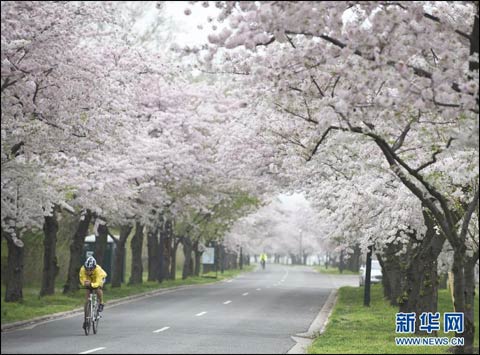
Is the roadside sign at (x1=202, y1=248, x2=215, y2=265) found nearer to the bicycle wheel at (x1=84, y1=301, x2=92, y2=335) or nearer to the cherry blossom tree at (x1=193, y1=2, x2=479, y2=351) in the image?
the bicycle wheel at (x1=84, y1=301, x2=92, y2=335)

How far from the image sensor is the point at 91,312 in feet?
61.8

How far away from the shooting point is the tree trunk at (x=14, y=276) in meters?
26.8

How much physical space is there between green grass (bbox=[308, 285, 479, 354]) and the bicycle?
17.2 ft

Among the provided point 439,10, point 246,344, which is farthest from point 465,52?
point 246,344

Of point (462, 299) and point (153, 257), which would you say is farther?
point (153, 257)

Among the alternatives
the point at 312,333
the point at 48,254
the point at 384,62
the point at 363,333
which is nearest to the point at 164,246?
the point at 48,254

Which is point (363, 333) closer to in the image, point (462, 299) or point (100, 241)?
point (462, 299)

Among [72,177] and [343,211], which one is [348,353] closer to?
[343,211]

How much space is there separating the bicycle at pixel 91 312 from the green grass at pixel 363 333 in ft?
17.2

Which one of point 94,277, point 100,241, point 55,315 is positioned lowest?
point 55,315

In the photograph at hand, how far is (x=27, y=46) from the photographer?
15.9 m

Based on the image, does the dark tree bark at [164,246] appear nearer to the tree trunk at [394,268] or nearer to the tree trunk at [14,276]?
the tree trunk at [394,268]

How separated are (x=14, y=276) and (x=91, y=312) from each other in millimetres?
9225

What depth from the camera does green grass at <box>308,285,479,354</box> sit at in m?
15.7
